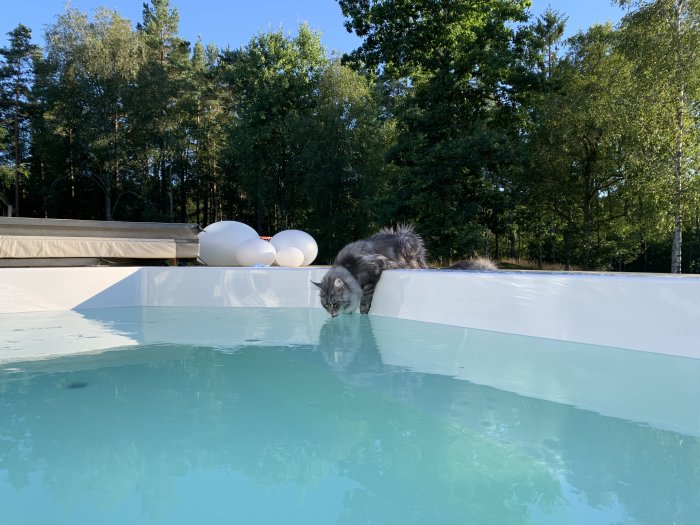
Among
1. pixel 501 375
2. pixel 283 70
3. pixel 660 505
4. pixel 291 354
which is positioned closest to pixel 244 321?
pixel 291 354

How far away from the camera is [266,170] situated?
23.1m

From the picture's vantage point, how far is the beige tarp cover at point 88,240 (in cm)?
621

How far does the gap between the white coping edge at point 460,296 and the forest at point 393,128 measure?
503 centimetres

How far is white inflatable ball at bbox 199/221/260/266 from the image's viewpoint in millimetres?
9242

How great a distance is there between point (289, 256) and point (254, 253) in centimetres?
102

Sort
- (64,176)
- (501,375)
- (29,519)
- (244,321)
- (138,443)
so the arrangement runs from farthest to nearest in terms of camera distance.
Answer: (64,176) < (244,321) < (501,375) < (138,443) < (29,519)

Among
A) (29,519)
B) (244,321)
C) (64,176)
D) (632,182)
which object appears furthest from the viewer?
(64,176)

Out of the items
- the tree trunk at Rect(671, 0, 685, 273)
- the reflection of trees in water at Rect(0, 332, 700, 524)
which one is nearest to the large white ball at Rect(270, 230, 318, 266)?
the reflection of trees in water at Rect(0, 332, 700, 524)

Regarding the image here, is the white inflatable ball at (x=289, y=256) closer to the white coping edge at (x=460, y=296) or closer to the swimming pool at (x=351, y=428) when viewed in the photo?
the white coping edge at (x=460, y=296)

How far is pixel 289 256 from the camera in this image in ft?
31.9

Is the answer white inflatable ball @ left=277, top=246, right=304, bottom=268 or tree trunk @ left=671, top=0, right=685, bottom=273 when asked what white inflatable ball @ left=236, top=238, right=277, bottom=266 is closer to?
white inflatable ball @ left=277, top=246, right=304, bottom=268

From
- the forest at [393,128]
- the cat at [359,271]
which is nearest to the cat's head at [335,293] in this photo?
the cat at [359,271]

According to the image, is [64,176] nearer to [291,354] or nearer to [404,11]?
[404,11]

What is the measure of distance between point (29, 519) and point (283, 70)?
79.5 ft
